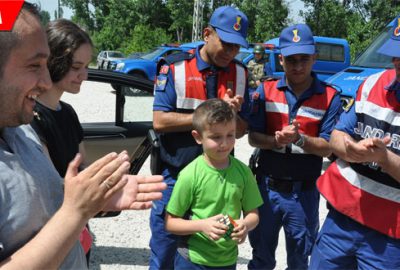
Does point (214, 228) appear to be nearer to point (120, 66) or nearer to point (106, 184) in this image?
point (106, 184)

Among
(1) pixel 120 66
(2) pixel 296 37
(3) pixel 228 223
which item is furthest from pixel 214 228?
(1) pixel 120 66

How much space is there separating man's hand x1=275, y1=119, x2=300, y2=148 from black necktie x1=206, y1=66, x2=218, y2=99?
503mm

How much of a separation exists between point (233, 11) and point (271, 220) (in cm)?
143

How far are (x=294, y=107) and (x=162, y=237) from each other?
123 cm

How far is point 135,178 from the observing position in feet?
5.12

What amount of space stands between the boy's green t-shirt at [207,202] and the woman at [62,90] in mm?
597

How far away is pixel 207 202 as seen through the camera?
230 centimetres

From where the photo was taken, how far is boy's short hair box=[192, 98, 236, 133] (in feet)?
7.51

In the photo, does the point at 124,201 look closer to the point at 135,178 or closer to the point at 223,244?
the point at 135,178

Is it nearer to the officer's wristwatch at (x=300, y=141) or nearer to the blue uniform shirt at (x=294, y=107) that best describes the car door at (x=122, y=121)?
the blue uniform shirt at (x=294, y=107)

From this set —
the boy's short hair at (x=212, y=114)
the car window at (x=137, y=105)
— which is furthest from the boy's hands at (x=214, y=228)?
the car window at (x=137, y=105)

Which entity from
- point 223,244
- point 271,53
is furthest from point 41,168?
point 271,53

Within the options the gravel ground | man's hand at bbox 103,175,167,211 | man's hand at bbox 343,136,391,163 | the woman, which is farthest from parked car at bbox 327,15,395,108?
man's hand at bbox 103,175,167,211

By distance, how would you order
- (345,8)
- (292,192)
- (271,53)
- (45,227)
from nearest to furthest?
(45,227)
(292,192)
(271,53)
(345,8)
